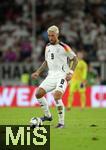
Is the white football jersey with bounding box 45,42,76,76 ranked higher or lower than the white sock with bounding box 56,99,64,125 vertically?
higher

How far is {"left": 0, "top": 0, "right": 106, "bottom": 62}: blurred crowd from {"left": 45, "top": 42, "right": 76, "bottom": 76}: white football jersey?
1467 cm

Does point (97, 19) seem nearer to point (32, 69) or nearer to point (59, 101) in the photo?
point (32, 69)

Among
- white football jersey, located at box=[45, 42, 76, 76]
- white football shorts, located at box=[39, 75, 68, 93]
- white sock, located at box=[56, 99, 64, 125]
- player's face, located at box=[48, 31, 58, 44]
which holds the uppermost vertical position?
player's face, located at box=[48, 31, 58, 44]

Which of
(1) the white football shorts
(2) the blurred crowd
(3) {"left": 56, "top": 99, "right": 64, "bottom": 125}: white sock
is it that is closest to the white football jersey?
(1) the white football shorts

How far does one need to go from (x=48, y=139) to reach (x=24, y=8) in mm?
21611

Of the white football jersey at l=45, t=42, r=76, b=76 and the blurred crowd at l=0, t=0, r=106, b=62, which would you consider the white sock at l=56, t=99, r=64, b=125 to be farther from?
the blurred crowd at l=0, t=0, r=106, b=62

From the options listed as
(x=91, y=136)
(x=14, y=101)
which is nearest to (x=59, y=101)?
(x=91, y=136)

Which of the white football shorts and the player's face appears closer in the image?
the player's face

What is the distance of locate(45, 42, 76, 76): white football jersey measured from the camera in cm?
1623

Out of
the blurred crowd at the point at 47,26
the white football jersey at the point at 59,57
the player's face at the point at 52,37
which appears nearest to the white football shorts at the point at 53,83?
the white football jersey at the point at 59,57

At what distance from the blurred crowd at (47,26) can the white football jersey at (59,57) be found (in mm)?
14669

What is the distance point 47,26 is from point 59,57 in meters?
17.3

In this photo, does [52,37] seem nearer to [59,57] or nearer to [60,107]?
[59,57]

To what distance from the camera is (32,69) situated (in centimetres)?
3122
